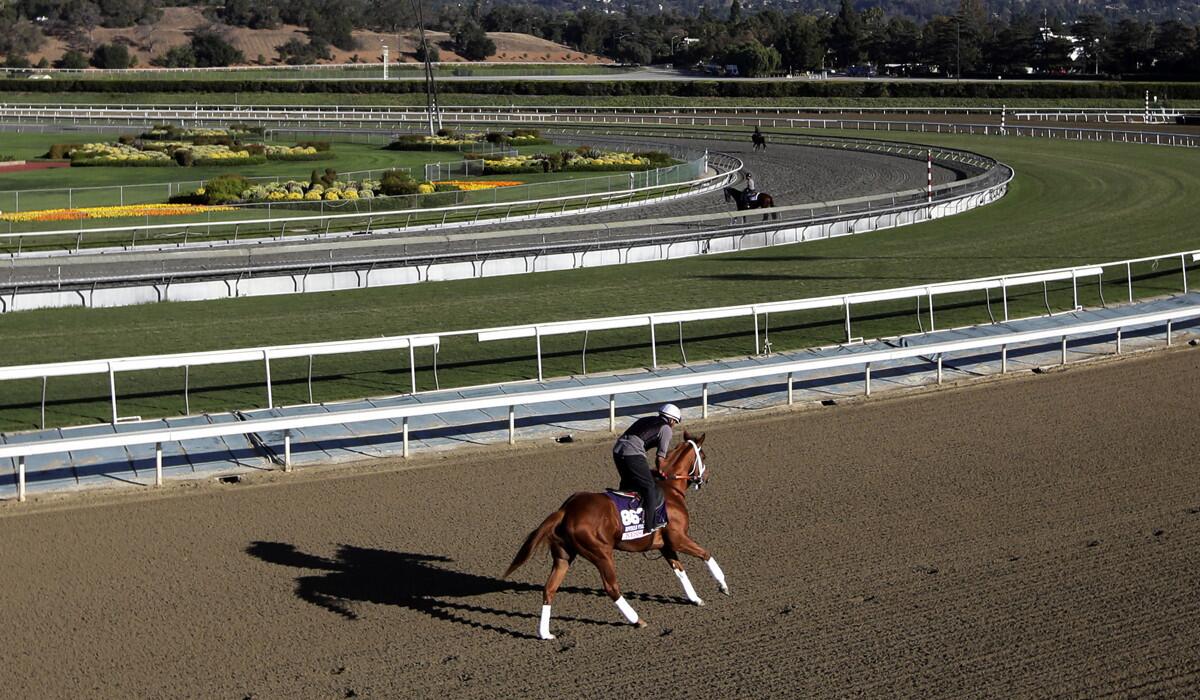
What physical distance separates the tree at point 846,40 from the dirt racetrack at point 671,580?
10756 centimetres

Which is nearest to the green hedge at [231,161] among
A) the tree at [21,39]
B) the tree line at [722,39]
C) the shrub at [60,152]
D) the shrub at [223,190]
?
the shrub at [60,152]

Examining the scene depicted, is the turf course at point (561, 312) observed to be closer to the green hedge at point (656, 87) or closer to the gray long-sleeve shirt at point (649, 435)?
the gray long-sleeve shirt at point (649, 435)

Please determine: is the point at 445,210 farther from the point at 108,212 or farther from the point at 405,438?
the point at 405,438

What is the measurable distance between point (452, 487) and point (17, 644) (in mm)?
3644

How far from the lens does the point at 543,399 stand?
1197cm

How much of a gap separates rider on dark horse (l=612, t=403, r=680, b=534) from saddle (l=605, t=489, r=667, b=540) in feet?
0.09

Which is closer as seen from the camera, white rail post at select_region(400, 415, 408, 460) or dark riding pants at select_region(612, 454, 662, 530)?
dark riding pants at select_region(612, 454, 662, 530)

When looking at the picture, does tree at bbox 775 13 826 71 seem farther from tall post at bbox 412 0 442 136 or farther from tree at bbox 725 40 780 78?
tall post at bbox 412 0 442 136

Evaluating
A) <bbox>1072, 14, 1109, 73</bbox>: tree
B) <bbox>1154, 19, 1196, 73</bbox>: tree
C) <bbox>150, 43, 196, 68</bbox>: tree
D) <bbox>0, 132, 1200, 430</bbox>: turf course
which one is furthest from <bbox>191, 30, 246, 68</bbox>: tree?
<bbox>0, 132, 1200, 430</bbox>: turf course

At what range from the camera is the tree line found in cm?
10350

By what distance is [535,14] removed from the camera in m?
193

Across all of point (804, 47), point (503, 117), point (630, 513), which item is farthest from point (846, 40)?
point (630, 513)

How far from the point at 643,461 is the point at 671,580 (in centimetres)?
110

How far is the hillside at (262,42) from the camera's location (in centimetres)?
13575
